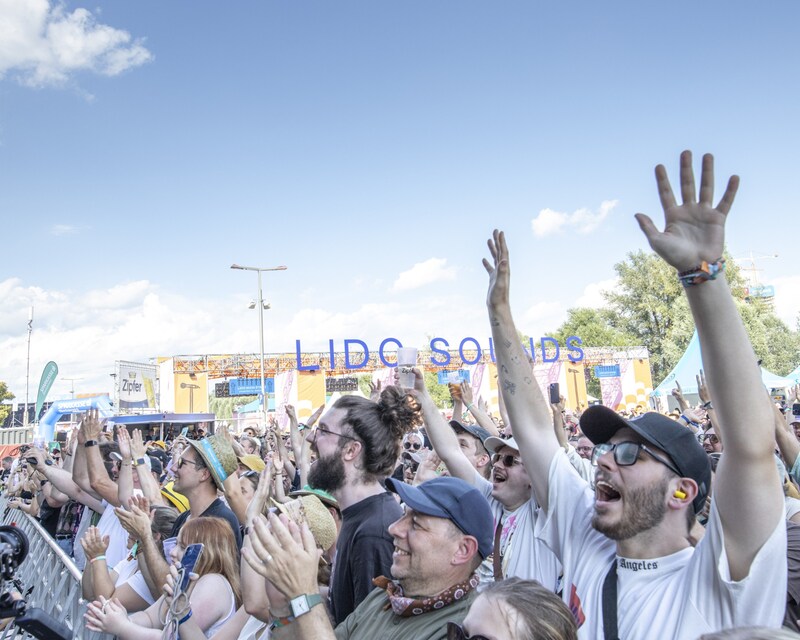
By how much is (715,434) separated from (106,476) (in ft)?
17.6

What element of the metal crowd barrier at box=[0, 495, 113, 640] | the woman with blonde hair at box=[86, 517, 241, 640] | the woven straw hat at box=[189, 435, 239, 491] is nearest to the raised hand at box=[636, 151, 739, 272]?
the woman with blonde hair at box=[86, 517, 241, 640]

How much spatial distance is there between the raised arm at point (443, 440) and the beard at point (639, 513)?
5.68 feet

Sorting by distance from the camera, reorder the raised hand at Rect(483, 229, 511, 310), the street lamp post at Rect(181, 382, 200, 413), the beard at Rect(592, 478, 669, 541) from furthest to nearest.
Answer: the street lamp post at Rect(181, 382, 200, 413) → the raised hand at Rect(483, 229, 511, 310) → the beard at Rect(592, 478, 669, 541)

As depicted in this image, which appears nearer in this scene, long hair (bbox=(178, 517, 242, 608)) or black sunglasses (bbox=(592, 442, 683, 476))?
black sunglasses (bbox=(592, 442, 683, 476))

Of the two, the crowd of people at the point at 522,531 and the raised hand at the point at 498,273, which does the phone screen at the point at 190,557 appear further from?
the raised hand at the point at 498,273

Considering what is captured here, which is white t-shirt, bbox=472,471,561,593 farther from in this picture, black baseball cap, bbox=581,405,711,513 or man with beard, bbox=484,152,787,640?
black baseball cap, bbox=581,405,711,513

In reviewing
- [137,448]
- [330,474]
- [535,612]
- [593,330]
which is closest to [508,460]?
[330,474]

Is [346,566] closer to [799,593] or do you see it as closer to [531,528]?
[531,528]

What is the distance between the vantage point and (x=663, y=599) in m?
1.79

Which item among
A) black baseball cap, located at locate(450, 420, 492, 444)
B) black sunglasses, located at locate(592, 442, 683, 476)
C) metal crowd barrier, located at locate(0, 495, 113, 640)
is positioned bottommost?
metal crowd barrier, located at locate(0, 495, 113, 640)

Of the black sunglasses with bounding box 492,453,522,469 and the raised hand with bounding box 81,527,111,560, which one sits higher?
the black sunglasses with bounding box 492,453,522,469

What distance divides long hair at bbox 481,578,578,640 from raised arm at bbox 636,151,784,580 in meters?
0.46

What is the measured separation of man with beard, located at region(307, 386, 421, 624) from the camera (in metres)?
2.68

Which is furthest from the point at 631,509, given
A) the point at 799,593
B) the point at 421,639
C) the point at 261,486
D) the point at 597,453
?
the point at 261,486
